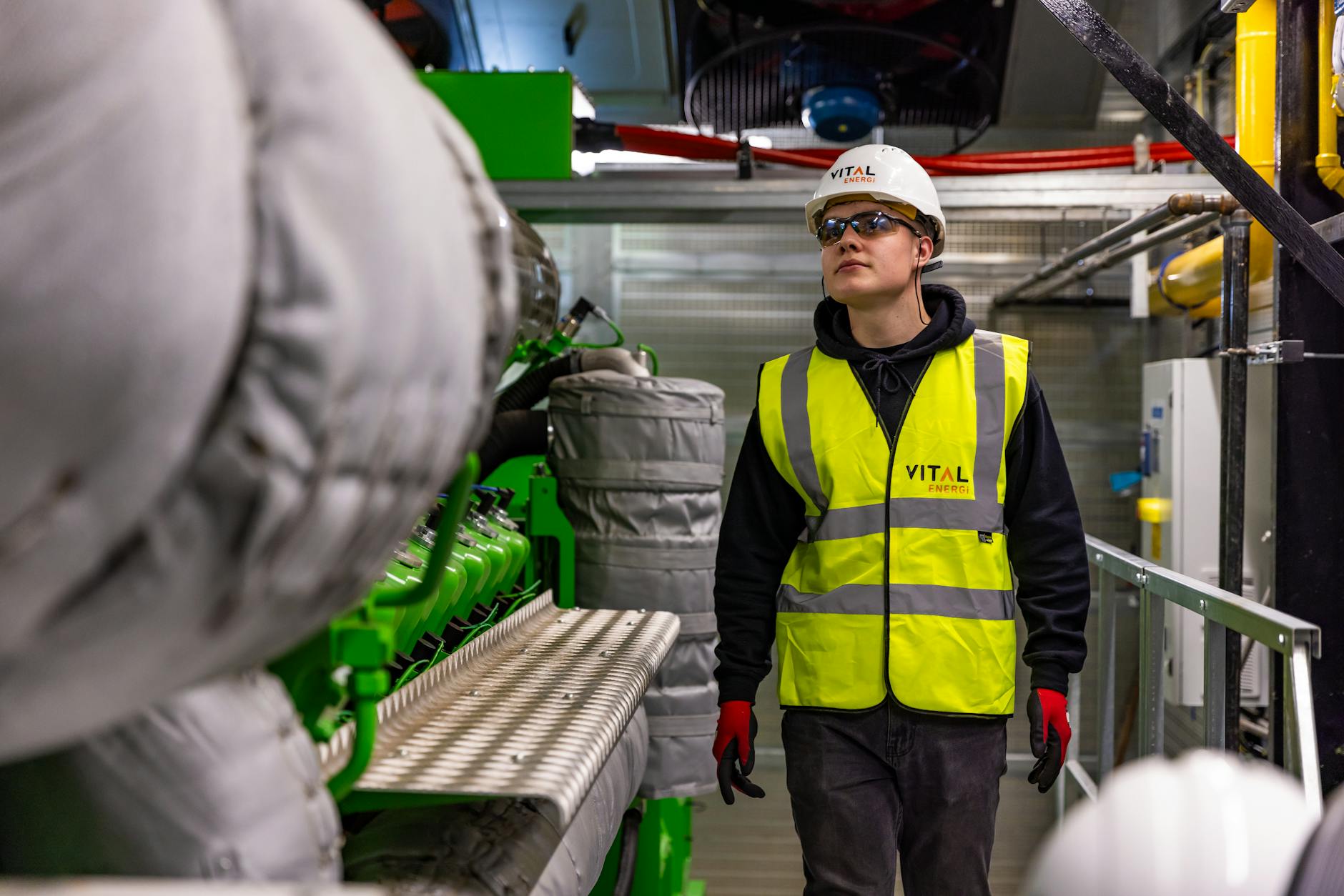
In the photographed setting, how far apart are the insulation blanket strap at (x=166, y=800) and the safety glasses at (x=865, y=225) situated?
1.78 metres

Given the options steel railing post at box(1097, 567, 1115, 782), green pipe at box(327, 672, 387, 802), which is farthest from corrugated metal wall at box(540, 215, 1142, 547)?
green pipe at box(327, 672, 387, 802)

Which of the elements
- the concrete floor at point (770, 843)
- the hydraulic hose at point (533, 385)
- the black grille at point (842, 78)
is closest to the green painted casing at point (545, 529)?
the hydraulic hose at point (533, 385)

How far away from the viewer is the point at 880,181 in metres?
2.35

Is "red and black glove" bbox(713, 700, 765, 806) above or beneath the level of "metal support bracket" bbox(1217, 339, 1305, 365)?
beneath

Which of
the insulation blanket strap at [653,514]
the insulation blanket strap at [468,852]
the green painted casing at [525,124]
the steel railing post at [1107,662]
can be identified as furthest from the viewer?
the green painted casing at [525,124]

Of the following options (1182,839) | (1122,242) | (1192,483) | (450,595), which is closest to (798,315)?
(1122,242)

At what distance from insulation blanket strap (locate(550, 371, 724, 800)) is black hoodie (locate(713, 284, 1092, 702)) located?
65cm

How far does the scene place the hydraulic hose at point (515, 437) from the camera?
11.0 feet

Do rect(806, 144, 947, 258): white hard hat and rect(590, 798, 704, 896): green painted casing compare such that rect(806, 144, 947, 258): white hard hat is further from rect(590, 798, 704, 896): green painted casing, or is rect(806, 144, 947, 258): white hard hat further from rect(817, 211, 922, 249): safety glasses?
rect(590, 798, 704, 896): green painted casing

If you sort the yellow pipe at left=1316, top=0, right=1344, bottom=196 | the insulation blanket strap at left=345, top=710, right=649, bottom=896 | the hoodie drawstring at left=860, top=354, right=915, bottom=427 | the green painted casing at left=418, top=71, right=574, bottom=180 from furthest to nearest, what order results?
1. the green painted casing at left=418, top=71, right=574, bottom=180
2. the yellow pipe at left=1316, top=0, right=1344, bottom=196
3. the hoodie drawstring at left=860, top=354, right=915, bottom=427
4. the insulation blanket strap at left=345, top=710, right=649, bottom=896

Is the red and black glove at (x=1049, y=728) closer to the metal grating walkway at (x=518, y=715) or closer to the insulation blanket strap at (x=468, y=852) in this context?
the metal grating walkway at (x=518, y=715)

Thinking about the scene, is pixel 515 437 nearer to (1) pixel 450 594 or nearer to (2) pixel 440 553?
(1) pixel 450 594

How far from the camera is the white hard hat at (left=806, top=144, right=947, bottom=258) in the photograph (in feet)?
7.71

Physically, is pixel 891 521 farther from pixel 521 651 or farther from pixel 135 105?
pixel 135 105
